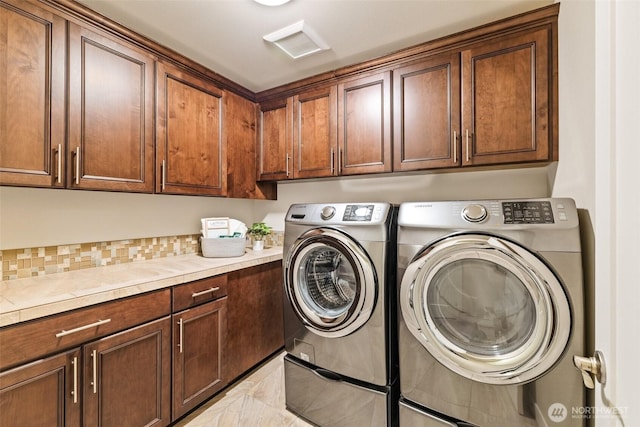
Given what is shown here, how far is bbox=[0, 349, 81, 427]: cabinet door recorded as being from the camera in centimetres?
107

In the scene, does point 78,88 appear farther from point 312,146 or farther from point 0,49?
point 312,146

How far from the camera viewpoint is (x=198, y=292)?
1762 mm

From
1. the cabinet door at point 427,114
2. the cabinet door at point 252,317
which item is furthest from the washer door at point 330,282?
the cabinet door at point 427,114

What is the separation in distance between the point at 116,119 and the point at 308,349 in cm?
181

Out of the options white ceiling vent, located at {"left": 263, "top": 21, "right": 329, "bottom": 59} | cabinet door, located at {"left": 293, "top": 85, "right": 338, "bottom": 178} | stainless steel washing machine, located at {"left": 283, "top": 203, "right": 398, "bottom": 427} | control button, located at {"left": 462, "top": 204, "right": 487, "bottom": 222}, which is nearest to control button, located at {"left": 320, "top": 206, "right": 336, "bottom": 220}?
stainless steel washing machine, located at {"left": 283, "top": 203, "right": 398, "bottom": 427}

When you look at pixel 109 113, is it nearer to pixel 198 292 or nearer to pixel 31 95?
pixel 31 95

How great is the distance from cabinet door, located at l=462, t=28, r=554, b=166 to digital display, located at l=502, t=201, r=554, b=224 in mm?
541

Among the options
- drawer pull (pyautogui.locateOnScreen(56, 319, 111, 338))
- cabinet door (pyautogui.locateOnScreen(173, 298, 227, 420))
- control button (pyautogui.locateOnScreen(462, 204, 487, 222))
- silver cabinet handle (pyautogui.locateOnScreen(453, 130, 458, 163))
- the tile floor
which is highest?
silver cabinet handle (pyautogui.locateOnScreen(453, 130, 458, 163))

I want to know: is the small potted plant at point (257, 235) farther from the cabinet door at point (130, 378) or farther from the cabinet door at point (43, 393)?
the cabinet door at point (43, 393)

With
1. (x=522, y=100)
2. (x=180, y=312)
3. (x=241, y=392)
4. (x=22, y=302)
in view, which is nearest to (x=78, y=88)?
(x=22, y=302)

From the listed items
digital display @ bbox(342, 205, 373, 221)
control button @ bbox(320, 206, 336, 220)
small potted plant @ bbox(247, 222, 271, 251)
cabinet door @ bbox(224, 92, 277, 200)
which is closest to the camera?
digital display @ bbox(342, 205, 373, 221)

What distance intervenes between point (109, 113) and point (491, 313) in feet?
7.46

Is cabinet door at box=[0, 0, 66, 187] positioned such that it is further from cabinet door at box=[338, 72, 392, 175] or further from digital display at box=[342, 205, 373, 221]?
cabinet door at box=[338, 72, 392, 175]
